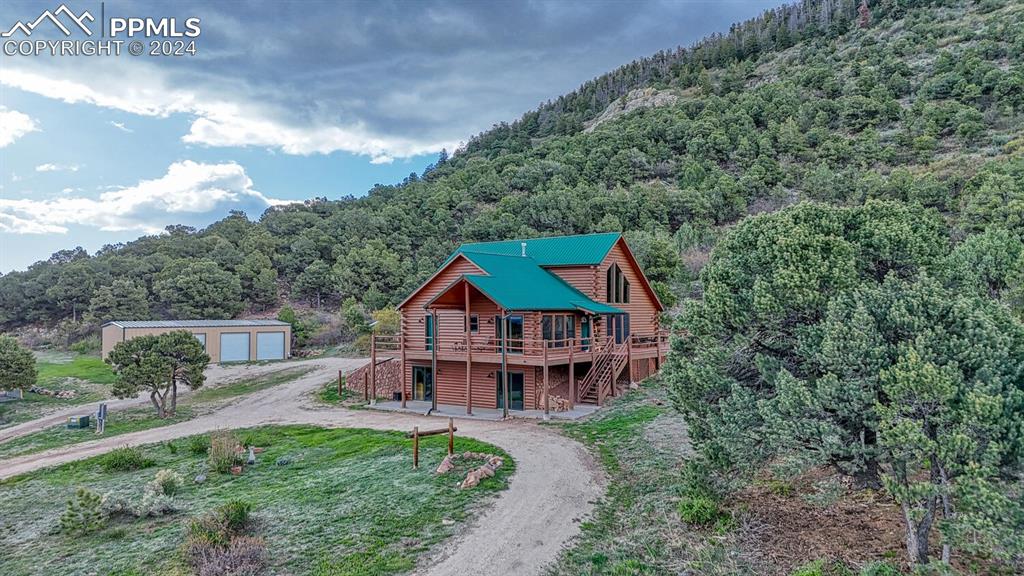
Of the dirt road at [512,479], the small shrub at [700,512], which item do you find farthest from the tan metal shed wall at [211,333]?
the small shrub at [700,512]

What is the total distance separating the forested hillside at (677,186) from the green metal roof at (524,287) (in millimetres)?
12735

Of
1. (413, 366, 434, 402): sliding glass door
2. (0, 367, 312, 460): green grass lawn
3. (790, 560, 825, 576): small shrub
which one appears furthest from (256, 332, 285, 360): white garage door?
(790, 560, 825, 576): small shrub

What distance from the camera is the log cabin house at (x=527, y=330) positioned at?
20.5 m

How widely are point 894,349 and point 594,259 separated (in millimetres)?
17253

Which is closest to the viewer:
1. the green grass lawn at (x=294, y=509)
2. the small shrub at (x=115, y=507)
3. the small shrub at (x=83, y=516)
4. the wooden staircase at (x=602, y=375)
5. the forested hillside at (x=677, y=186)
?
the green grass lawn at (x=294, y=509)

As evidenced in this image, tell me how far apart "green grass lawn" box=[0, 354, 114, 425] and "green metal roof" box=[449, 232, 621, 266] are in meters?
20.6

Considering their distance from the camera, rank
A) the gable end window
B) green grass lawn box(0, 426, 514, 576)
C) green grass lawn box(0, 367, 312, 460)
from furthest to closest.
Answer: the gable end window < green grass lawn box(0, 367, 312, 460) < green grass lawn box(0, 426, 514, 576)

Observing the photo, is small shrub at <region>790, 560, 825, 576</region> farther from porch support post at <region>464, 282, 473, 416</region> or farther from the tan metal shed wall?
the tan metal shed wall

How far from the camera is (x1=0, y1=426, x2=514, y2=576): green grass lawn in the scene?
8883 millimetres

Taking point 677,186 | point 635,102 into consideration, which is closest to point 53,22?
point 677,186

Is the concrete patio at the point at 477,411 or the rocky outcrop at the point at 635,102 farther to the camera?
the rocky outcrop at the point at 635,102

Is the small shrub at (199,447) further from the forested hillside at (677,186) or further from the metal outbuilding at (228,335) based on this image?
the forested hillside at (677,186)

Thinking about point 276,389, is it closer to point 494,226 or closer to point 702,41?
point 494,226

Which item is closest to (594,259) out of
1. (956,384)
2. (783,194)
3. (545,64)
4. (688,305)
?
(688,305)
